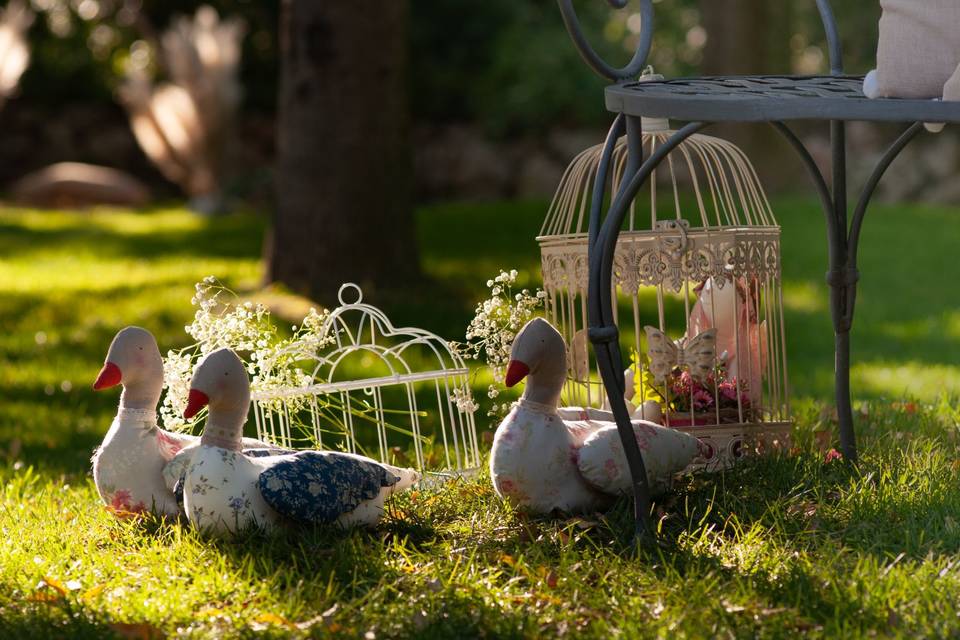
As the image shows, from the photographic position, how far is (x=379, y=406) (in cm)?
352

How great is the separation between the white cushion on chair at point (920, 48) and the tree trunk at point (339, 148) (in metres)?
3.91

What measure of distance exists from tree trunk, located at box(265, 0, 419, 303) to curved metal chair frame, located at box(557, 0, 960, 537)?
3102 mm

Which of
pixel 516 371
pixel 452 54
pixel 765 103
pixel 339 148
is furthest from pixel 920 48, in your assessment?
pixel 452 54

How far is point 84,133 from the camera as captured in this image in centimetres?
1419

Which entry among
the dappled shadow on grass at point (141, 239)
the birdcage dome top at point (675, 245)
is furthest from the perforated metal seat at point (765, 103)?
the dappled shadow on grass at point (141, 239)

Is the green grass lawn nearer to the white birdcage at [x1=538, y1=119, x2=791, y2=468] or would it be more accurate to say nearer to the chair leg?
the chair leg

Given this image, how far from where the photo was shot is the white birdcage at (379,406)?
303 centimetres

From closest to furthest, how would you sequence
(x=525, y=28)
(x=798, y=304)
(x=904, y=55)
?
(x=904, y=55) → (x=798, y=304) → (x=525, y=28)

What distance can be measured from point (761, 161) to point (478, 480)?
27.3 ft

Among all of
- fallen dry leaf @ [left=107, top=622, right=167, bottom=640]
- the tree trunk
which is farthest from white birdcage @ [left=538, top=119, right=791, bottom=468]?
the tree trunk

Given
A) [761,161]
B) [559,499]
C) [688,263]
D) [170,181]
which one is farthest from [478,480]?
[170,181]

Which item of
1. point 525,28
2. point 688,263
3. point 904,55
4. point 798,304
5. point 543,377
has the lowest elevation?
point 798,304

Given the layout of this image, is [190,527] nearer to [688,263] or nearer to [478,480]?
[478,480]

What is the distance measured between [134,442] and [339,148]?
10.9ft
